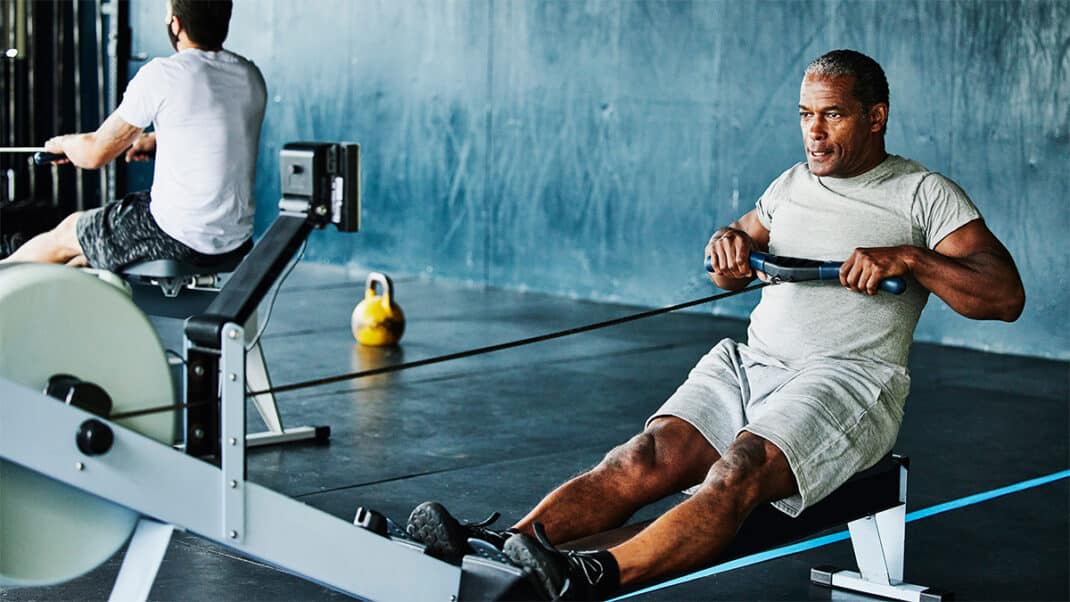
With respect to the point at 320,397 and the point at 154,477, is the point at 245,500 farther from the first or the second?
the point at 320,397

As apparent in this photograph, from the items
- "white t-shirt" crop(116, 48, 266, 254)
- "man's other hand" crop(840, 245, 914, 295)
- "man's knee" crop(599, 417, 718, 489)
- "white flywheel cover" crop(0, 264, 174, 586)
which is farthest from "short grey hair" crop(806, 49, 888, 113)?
"white t-shirt" crop(116, 48, 266, 254)

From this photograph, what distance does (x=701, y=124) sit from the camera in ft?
22.7

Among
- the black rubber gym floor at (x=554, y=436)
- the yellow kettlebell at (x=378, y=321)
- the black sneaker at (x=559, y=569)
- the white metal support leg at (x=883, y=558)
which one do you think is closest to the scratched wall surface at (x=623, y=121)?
the black rubber gym floor at (x=554, y=436)

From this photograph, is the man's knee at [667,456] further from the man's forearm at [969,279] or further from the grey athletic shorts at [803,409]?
the man's forearm at [969,279]

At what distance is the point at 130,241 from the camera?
12.5ft

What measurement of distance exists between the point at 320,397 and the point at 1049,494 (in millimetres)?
2360

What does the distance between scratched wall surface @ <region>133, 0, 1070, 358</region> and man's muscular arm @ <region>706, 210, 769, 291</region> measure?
3.25m

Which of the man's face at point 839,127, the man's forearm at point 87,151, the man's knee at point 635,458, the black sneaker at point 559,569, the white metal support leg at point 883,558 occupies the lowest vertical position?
the white metal support leg at point 883,558

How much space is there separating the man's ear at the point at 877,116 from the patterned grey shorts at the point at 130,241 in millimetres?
1816

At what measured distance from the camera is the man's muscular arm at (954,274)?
2.68m

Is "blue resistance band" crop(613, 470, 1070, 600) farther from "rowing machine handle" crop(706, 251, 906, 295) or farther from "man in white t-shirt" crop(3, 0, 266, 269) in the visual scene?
"man in white t-shirt" crop(3, 0, 266, 269)

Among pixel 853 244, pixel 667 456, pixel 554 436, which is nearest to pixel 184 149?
pixel 554 436

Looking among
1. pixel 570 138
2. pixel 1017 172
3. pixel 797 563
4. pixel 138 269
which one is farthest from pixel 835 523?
pixel 570 138

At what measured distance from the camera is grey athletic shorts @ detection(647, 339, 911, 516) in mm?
2611
